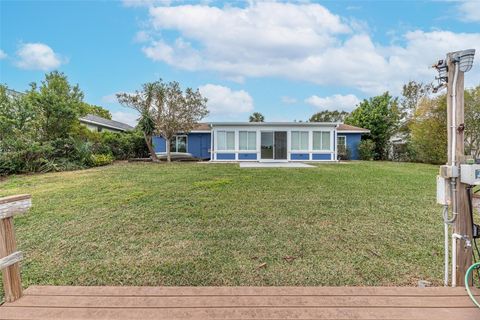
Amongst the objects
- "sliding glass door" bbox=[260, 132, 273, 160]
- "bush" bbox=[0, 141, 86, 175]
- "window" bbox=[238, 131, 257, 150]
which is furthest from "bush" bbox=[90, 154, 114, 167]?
"sliding glass door" bbox=[260, 132, 273, 160]

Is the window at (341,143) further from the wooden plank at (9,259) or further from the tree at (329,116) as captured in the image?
the tree at (329,116)

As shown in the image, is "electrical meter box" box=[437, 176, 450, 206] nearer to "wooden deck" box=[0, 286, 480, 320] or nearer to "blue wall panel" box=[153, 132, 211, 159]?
"wooden deck" box=[0, 286, 480, 320]

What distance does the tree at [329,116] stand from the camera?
42322 mm

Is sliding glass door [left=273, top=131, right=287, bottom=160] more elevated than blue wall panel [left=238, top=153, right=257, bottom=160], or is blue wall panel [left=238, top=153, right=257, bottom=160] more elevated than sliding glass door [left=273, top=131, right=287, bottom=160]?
sliding glass door [left=273, top=131, right=287, bottom=160]

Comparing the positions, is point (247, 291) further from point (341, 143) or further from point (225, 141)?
point (341, 143)

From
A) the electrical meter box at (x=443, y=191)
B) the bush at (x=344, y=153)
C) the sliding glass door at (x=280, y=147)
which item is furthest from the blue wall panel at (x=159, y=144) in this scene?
the electrical meter box at (x=443, y=191)

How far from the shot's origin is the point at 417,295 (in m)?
2.24

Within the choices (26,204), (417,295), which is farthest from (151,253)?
(417,295)

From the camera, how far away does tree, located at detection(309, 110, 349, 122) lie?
139 ft

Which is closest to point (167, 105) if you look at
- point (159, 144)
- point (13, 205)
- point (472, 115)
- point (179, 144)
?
point (179, 144)

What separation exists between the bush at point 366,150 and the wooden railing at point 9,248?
21.4 metres

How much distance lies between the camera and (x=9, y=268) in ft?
7.20

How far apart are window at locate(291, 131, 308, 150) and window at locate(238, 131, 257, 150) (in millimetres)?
2598

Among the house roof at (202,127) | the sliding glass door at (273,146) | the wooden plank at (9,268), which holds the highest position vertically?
the house roof at (202,127)
